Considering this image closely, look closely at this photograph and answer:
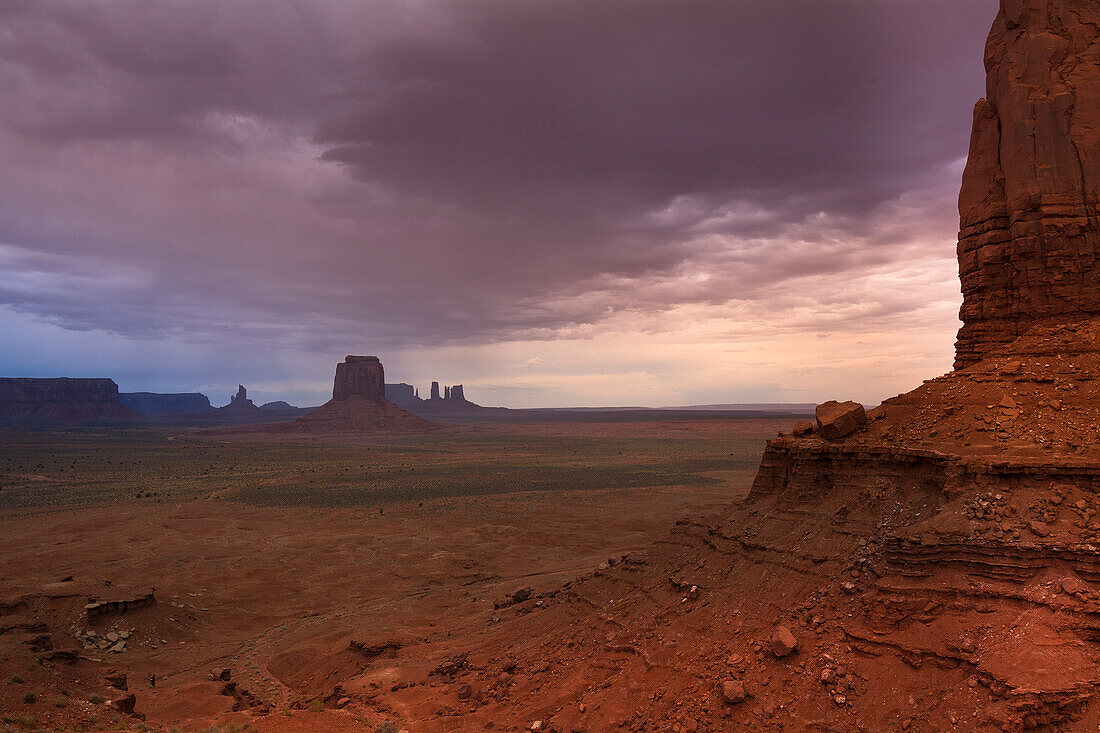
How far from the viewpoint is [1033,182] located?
14719 mm

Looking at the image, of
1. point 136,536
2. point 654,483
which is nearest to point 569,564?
point 136,536

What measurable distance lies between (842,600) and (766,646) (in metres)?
1.80

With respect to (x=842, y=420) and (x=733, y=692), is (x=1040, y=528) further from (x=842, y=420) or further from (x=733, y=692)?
(x=733, y=692)

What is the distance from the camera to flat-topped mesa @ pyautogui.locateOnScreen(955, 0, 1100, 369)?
14.3 metres

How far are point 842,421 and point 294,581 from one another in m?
28.2

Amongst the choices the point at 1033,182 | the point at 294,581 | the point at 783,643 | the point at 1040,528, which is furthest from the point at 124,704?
the point at 1033,182

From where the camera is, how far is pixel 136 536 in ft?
140

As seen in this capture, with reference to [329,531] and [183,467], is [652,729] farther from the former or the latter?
[183,467]

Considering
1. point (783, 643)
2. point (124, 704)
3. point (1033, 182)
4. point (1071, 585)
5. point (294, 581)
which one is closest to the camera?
point (1071, 585)

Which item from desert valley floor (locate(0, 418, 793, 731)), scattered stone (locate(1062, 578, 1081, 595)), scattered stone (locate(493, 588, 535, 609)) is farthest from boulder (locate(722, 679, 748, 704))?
scattered stone (locate(493, 588, 535, 609))

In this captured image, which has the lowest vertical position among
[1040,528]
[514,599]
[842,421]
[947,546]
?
[514,599]

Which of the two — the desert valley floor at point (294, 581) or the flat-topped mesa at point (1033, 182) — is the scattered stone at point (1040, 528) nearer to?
the flat-topped mesa at point (1033, 182)

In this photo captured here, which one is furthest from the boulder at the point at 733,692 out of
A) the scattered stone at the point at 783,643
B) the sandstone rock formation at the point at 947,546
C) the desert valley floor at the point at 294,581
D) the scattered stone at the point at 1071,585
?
the scattered stone at the point at 1071,585

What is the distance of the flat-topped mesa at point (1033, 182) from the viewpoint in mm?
14289
